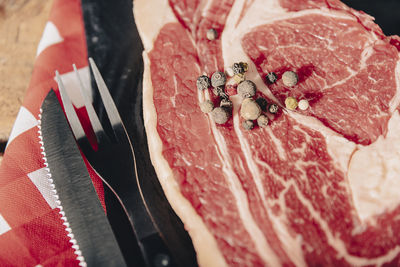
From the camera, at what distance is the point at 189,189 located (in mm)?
1696

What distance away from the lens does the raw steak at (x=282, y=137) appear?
1589 millimetres

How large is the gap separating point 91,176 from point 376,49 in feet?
6.76

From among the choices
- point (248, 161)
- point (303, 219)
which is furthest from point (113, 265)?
point (303, 219)

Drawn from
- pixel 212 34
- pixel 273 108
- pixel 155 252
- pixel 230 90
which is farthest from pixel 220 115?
pixel 155 252

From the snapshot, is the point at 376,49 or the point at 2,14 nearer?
the point at 376,49

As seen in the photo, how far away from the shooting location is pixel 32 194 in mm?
1837

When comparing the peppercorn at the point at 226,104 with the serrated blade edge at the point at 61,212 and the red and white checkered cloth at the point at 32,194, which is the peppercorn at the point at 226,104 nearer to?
the red and white checkered cloth at the point at 32,194

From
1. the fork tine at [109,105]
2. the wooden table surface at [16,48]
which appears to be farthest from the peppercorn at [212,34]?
the wooden table surface at [16,48]

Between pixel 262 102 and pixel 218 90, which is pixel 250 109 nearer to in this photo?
pixel 262 102

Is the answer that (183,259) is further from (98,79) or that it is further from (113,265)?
(98,79)

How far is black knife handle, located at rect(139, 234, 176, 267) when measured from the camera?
5.13ft

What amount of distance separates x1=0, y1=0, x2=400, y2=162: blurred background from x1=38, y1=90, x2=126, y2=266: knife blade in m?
0.71

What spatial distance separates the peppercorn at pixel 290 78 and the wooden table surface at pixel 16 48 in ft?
6.84

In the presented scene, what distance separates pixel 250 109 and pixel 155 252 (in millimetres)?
952
